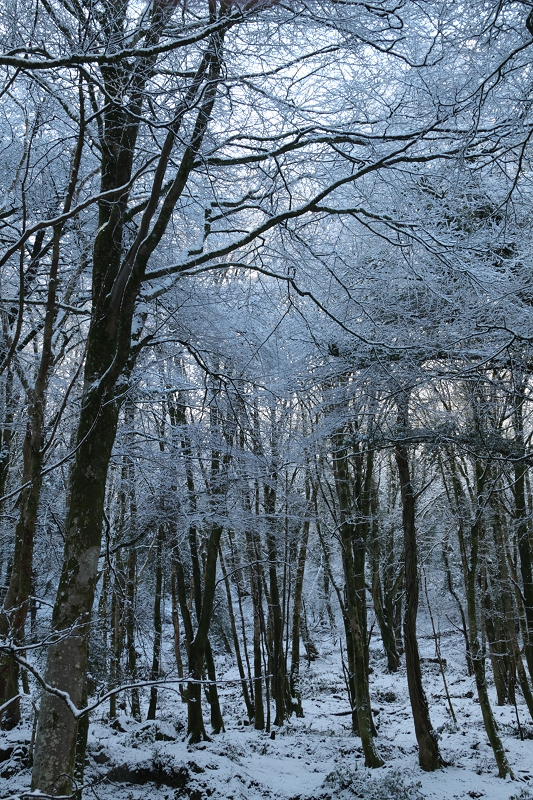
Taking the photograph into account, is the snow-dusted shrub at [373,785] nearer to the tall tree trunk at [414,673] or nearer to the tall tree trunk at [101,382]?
the tall tree trunk at [414,673]

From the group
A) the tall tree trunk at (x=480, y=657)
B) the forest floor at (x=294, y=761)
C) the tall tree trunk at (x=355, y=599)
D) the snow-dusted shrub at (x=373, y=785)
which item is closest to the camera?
the snow-dusted shrub at (x=373, y=785)

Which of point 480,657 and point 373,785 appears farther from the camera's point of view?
point 480,657

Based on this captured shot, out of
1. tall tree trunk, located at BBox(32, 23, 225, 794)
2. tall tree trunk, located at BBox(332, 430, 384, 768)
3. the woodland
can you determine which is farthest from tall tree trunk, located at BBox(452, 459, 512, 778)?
tall tree trunk, located at BBox(32, 23, 225, 794)

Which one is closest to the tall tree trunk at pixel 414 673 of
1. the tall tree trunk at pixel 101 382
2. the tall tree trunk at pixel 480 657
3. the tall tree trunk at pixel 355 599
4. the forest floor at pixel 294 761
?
the forest floor at pixel 294 761

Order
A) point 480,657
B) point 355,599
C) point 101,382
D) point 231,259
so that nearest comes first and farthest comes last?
point 101,382
point 231,259
point 480,657
point 355,599

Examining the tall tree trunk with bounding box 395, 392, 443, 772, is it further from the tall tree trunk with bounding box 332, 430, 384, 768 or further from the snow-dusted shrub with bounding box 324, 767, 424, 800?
the tall tree trunk with bounding box 332, 430, 384, 768

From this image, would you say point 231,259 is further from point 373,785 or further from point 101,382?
point 373,785

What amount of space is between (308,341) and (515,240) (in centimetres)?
301

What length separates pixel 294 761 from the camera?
9.95 metres

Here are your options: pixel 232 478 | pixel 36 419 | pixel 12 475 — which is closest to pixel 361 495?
pixel 232 478

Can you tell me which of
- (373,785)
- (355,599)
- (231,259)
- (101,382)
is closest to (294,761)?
(373,785)

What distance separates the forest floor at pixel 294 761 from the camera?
774cm

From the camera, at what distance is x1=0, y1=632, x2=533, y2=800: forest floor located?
7742 millimetres

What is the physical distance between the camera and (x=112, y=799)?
24.4ft
